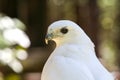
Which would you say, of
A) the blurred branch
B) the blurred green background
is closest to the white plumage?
the blurred green background

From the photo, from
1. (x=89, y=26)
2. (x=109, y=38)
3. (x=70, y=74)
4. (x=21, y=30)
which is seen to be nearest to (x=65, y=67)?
(x=70, y=74)

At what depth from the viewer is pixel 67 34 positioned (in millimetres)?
2703

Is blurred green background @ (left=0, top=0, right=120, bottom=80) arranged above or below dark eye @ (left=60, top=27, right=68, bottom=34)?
below

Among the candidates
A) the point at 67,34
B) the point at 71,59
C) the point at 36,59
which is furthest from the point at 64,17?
the point at 71,59

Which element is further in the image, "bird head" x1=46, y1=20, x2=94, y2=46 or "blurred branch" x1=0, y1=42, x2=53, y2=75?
"blurred branch" x1=0, y1=42, x2=53, y2=75

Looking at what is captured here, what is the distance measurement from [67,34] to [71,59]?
11.4 inches

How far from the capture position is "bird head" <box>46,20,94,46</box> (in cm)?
257

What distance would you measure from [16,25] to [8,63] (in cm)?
41

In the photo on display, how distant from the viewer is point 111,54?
8.03 metres

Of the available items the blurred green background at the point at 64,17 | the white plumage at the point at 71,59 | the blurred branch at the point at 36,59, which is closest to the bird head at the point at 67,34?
the white plumage at the point at 71,59

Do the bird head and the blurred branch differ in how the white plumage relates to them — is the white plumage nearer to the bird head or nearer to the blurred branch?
the bird head

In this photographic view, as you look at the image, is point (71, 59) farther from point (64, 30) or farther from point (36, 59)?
point (36, 59)

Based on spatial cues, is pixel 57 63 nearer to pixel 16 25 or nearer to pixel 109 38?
pixel 16 25

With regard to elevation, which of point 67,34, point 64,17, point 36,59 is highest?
point 67,34
